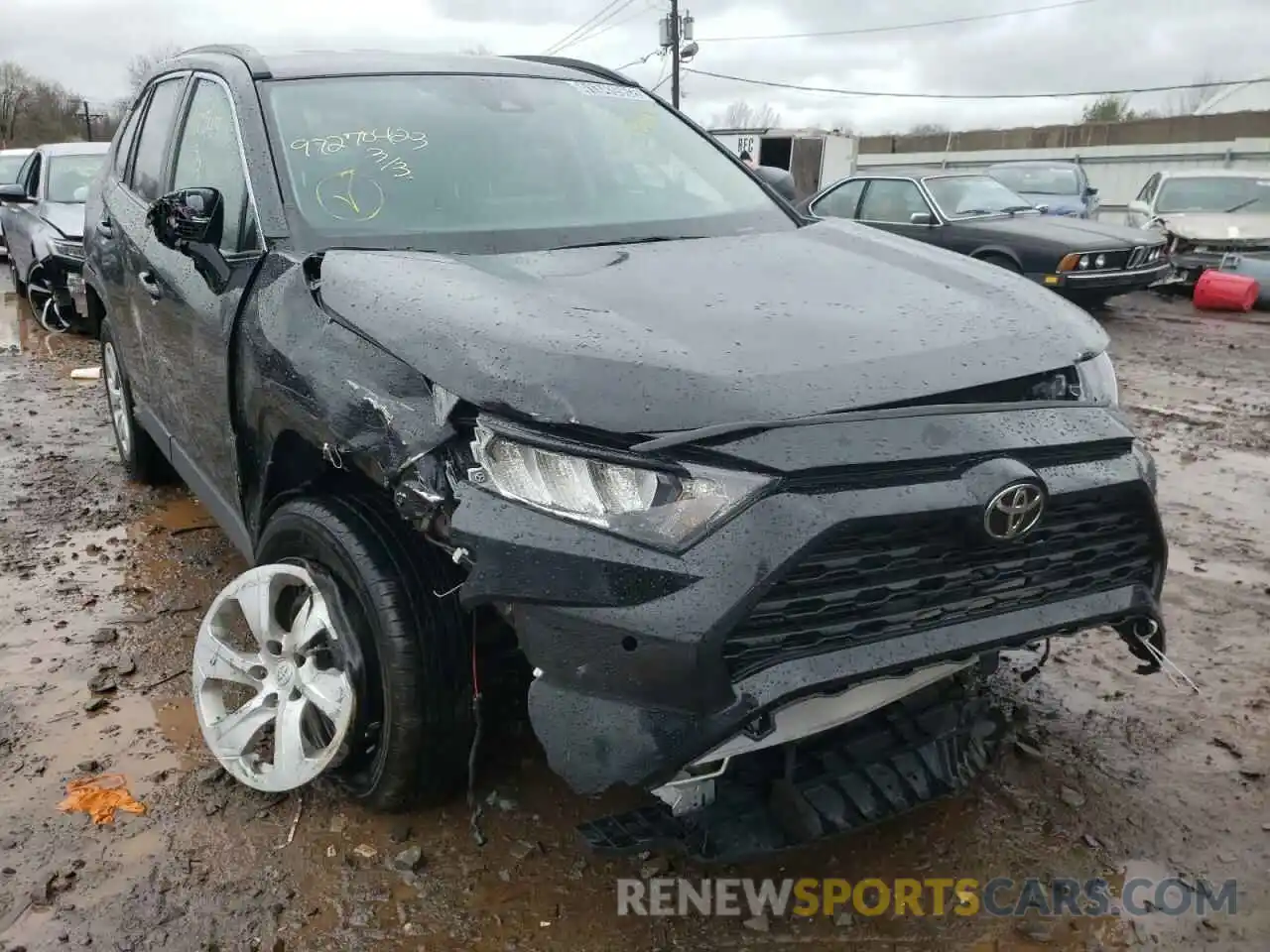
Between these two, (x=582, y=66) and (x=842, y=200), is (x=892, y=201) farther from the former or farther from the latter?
(x=582, y=66)

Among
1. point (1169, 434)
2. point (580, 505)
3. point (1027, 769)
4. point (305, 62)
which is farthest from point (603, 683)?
point (1169, 434)

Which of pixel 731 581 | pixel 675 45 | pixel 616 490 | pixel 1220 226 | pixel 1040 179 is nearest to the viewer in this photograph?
pixel 731 581

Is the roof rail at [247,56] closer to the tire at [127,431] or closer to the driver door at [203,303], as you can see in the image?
the driver door at [203,303]

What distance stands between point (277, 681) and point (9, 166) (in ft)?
50.4

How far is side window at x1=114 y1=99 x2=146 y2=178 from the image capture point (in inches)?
173

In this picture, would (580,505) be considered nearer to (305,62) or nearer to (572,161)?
(572,161)

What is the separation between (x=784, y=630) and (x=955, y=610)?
1.34ft

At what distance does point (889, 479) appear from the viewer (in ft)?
6.02

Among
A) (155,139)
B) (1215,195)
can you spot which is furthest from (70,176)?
(1215,195)

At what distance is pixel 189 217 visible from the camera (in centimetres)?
283

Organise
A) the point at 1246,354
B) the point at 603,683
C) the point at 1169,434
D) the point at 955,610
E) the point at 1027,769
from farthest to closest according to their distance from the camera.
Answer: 1. the point at 1246,354
2. the point at 1169,434
3. the point at 1027,769
4. the point at 955,610
5. the point at 603,683

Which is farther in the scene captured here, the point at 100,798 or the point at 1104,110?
the point at 1104,110

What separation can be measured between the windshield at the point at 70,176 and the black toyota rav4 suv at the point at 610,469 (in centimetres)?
766

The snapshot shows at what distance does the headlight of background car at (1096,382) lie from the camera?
2.28m
